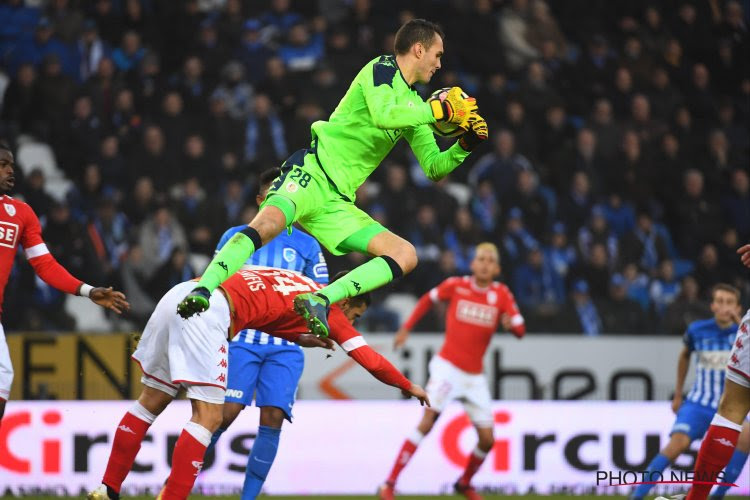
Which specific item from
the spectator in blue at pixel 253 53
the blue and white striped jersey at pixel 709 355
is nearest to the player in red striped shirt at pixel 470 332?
the blue and white striped jersey at pixel 709 355

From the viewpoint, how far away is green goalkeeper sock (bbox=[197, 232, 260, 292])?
652 centimetres

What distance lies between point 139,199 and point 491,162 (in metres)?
4.70

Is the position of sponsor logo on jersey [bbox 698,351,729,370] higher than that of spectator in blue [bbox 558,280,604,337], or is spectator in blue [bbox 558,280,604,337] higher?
sponsor logo on jersey [bbox 698,351,729,370]

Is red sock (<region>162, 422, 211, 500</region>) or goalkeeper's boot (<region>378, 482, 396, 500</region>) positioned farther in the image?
goalkeeper's boot (<region>378, 482, 396, 500</region>)

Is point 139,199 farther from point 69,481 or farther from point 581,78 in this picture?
point 581,78

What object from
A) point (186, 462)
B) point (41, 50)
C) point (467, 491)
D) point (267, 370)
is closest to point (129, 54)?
point (41, 50)

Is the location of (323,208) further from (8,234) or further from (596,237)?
(596,237)

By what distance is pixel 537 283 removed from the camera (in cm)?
1426

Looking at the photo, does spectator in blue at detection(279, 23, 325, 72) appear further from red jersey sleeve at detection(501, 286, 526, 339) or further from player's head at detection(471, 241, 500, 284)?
red jersey sleeve at detection(501, 286, 526, 339)

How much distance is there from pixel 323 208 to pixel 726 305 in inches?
171

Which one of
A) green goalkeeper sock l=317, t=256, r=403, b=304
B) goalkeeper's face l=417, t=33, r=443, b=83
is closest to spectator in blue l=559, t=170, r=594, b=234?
goalkeeper's face l=417, t=33, r=443, b=83

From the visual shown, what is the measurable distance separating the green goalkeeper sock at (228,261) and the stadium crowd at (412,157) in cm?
636

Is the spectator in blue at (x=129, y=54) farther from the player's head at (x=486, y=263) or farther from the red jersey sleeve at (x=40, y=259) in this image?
the red jersey sleeve at (x=40, y=259)

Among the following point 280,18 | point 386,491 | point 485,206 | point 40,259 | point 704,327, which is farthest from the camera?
point 280,18
